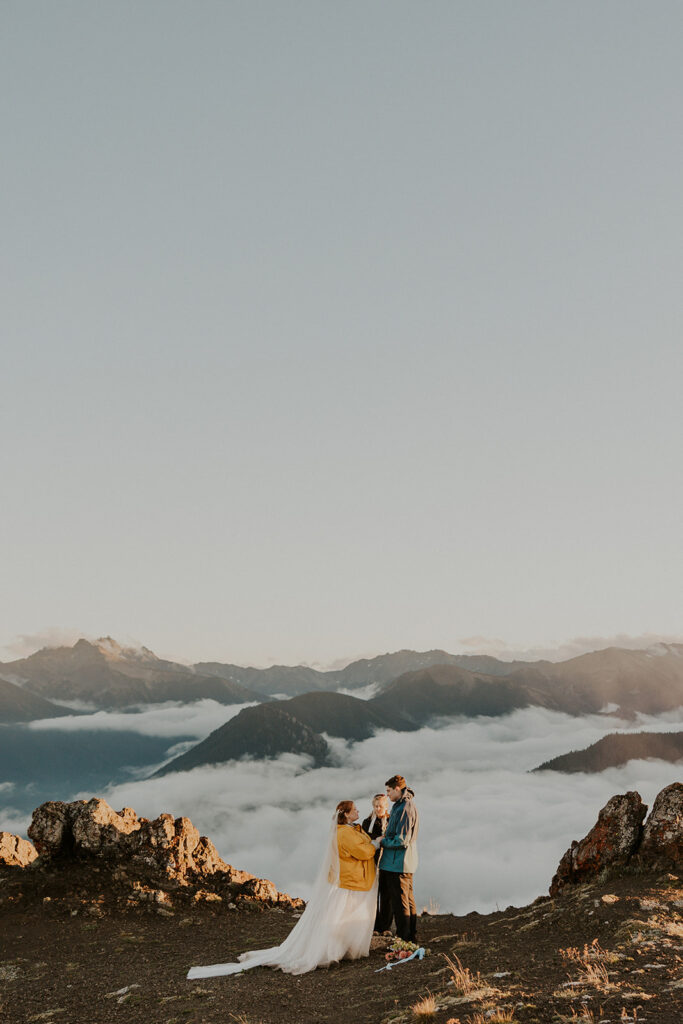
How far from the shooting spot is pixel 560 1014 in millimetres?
8727

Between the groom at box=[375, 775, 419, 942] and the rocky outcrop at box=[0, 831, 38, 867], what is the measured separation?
16019mm

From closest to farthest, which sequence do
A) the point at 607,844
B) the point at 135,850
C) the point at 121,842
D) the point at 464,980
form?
the point at 464,980 < the point at 607,844 < the point at 135,850 < the point at 121,842

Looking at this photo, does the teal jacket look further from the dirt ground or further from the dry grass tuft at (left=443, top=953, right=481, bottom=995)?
the dry grass tuft at (left=443, top=953, right=481, bottom=995)

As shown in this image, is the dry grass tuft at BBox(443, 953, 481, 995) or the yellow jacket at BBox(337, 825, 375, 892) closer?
the dry grass tuft at BBox(443, 953, 481, 995)

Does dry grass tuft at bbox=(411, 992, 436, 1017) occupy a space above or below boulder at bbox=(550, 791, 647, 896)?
above

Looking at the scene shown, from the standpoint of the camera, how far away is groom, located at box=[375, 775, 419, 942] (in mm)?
15297

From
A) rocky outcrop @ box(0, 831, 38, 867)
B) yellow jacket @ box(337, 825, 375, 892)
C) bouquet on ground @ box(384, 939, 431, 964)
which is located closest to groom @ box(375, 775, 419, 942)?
bouquet on ground @ box(384, 939, 431, 964)

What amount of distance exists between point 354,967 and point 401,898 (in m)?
1.72

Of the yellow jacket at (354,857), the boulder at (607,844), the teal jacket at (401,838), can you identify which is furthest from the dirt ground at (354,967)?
the teal jacket at (401,838)

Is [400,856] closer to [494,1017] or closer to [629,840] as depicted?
[494,1017]

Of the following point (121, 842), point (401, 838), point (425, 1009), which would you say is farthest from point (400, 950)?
point (121, 842)

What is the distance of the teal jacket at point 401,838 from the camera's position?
1526cm

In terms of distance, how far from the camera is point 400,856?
50.3 ft

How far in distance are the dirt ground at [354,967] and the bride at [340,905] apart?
390 mm
